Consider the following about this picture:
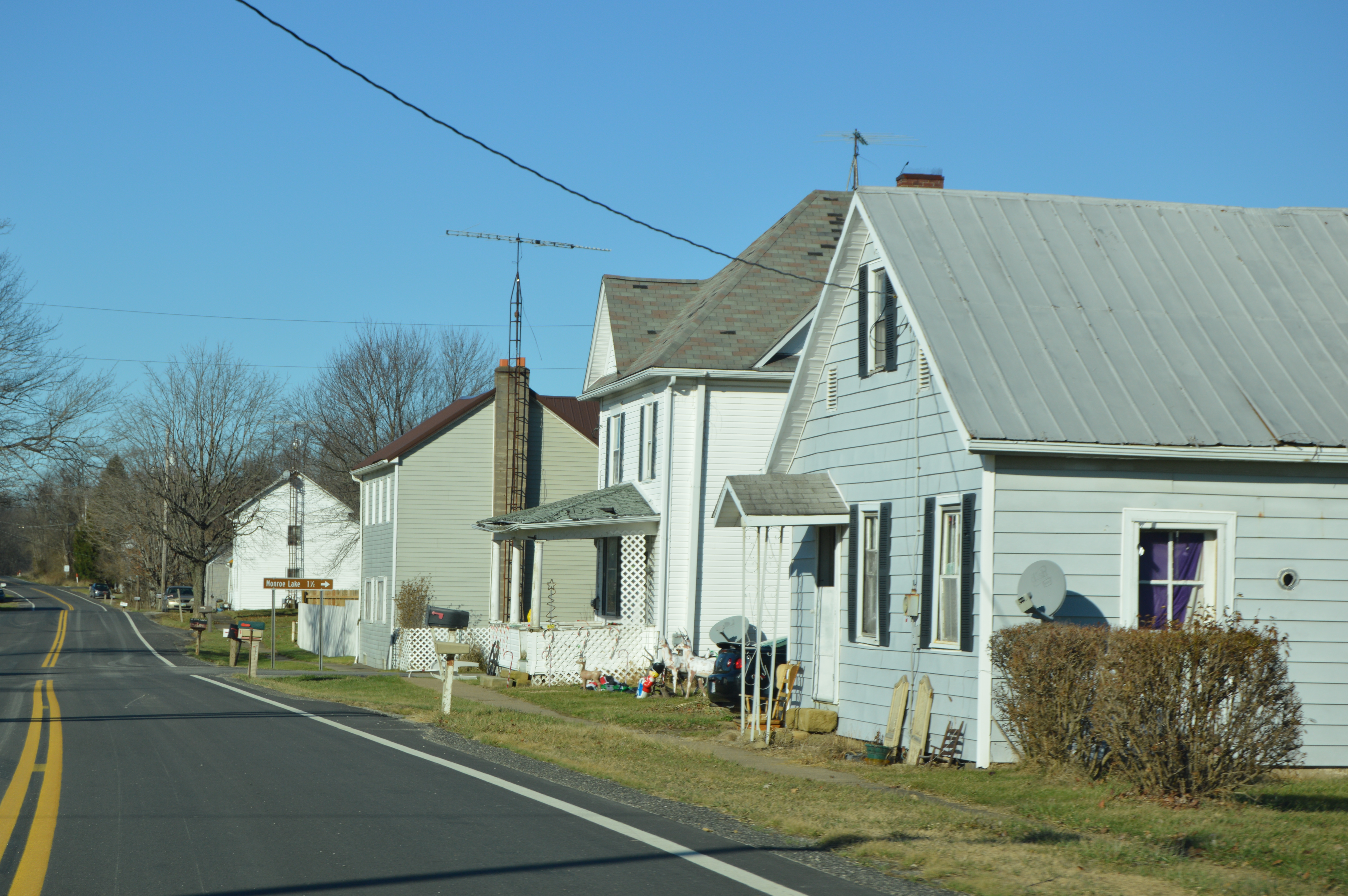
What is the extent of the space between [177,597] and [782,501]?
63.7 meters

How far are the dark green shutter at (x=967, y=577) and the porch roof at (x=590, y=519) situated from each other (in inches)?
459

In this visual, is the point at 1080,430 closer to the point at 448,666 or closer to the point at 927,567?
the point at 927,567

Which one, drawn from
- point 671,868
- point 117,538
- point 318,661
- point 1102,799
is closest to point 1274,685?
point 1102,799

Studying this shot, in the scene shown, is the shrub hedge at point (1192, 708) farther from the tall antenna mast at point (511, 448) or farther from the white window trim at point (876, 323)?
the tall antenna mast at point (511, 448)

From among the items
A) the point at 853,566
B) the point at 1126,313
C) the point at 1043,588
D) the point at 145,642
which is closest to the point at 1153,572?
the point at 1043,588

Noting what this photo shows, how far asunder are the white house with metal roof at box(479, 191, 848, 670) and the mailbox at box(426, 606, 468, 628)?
345 centimetres

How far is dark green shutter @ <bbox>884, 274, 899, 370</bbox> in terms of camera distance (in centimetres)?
1484

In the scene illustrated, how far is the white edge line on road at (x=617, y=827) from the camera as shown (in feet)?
23.1

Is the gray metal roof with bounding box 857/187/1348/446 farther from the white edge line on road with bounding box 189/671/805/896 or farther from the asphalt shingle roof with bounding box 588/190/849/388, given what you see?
the asphalt shingle roof with bounding box 588/190/849/388

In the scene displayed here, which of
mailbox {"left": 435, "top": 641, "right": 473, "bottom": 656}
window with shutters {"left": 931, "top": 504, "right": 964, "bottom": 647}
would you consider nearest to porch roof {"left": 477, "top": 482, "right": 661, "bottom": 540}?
mailbox {"left": 435, "top": 641, "right": 473, "bottom": 656}

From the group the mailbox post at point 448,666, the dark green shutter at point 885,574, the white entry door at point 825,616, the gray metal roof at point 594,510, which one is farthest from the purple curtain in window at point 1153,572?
the gray metal roof at point 594,510

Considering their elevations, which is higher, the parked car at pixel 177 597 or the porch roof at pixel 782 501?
the porch roof at pixel 782 501

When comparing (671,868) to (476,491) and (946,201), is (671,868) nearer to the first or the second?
(946,201)

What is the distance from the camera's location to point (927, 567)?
13.9 meters
